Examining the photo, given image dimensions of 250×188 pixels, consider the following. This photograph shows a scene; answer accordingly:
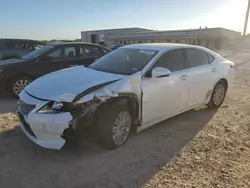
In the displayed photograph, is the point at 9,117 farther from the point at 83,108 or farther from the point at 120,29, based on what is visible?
the point at 120,29

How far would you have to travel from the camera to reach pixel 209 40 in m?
41.2

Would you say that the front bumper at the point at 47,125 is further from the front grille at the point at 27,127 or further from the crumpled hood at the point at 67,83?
the crumpled hood at the point at 67,83

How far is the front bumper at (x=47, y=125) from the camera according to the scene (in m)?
3.48

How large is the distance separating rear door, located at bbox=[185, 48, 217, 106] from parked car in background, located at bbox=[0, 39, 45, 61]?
7874mm

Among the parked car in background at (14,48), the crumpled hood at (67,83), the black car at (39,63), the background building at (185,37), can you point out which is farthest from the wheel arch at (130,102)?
the background building at (185,37)

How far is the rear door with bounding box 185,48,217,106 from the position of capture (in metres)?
5.24

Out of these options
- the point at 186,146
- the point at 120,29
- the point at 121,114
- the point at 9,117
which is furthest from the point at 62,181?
the point at 120,29

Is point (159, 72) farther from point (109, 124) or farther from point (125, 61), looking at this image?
point (109, 124)

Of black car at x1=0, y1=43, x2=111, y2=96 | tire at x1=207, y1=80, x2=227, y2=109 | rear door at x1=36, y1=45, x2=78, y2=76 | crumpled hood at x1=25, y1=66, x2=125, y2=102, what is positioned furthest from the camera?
rear door at x1=36, y1=45, x2=78, y2=76

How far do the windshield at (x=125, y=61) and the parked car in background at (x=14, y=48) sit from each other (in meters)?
7.01

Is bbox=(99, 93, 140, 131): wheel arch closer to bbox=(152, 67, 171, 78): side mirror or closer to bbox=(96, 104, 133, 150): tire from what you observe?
bbox=(96, 104, 133, 150): tire

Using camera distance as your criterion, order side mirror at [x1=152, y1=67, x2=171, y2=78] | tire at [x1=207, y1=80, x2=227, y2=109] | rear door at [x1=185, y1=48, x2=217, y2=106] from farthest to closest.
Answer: tire at [x1=207, y1=80, x2=227, y2=109] → rear door at [x1=185, y1=48, x2=217, y2=106] → side mirror at [x1=152, y1=67, x2=171, y2=78]

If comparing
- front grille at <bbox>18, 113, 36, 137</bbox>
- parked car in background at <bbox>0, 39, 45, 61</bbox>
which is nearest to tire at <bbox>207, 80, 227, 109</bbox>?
front grille at <bbox>18, 113, 36, 137</bbox>

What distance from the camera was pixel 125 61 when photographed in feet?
15.7
